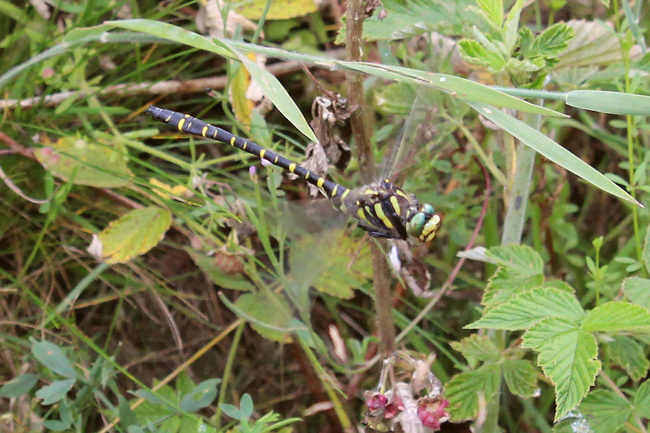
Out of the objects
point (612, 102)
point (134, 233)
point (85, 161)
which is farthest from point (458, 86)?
point (85, 161)

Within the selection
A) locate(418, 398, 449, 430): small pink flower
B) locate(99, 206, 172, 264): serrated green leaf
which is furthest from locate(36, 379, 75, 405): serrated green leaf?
locate(418, 398, 449, 430): small pink flower

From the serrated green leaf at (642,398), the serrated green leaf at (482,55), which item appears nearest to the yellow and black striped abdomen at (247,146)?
the serrated green leaf at (482,55)

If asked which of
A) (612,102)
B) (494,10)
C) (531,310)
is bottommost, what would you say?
(531,310)

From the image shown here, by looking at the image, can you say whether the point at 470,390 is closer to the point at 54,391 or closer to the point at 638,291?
the point at 638,291

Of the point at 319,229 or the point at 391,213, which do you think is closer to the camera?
the point at 391,213

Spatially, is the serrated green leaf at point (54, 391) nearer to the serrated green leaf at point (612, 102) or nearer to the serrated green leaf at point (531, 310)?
the serrated green leaf at point (531, 310)

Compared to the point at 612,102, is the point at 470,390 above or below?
below

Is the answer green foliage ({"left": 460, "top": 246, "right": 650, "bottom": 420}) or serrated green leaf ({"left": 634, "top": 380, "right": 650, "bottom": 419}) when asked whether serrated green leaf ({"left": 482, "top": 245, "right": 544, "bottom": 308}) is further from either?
serrated green leaf ({"left": 634, "top": 380, "right": 650, "bottom": 419})
